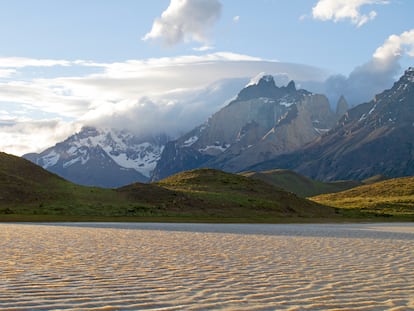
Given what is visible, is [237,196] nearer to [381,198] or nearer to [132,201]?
[132,201]

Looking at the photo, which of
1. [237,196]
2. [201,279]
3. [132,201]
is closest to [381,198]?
[237,196]

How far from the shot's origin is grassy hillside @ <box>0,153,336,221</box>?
72312 millimetres

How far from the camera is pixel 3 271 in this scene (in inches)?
641

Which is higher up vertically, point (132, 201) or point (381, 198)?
point (132, 201)

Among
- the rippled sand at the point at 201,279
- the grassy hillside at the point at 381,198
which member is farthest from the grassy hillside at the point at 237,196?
the rippled sand at the point at 201,279

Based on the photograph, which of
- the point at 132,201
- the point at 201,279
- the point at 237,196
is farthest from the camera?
the point at 237,196

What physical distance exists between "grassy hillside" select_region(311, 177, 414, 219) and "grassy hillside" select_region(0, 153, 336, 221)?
18.6m

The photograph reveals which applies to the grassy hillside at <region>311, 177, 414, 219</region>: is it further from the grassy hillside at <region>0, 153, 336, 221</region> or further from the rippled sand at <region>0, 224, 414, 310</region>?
the rippled sand at <region>0, 224, 414, 310</region>

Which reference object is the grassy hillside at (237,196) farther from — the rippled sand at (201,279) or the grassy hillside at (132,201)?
the rippled sand at (201,279)

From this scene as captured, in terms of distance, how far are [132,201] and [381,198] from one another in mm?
70048

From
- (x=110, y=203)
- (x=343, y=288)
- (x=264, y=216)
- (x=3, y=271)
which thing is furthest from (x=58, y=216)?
(x=343, y=288)

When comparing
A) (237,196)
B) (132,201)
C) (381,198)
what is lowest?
(381,198)

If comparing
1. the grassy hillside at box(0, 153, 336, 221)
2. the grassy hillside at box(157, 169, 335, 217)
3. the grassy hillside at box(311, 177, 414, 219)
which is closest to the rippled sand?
the grassy hillside at box(0, 153, 336, 221)

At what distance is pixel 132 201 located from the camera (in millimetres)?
84062
